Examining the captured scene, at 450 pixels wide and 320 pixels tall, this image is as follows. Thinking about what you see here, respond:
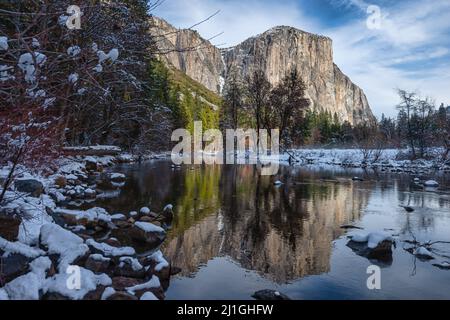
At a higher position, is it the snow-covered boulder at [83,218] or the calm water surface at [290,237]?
the snow-covered boulder at [83,218]

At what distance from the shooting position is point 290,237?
9281 millimetres

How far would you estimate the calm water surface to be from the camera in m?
6.21

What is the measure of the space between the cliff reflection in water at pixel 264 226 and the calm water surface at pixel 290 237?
0.02 m

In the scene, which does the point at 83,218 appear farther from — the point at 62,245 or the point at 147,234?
the point at 62,245

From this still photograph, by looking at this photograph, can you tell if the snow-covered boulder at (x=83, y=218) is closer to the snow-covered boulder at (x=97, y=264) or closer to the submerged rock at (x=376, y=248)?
the snow-covered boulder at (x=97, y=264)

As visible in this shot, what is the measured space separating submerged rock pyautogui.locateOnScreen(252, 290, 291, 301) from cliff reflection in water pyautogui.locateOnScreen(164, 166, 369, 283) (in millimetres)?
918

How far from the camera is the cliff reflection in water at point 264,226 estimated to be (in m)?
7.48

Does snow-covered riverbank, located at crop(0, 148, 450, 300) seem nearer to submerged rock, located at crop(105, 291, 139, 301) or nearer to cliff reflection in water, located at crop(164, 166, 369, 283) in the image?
submerged rock, located at crop(105, 291, 139, 301)

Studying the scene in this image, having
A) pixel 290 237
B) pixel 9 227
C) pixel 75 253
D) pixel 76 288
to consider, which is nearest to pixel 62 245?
pixel 75 253

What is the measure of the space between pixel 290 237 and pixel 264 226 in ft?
4.06

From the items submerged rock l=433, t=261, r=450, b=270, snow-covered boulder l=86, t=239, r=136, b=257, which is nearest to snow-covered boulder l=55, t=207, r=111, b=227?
snow-covered boulder l=86, t=239, r=136, b=257

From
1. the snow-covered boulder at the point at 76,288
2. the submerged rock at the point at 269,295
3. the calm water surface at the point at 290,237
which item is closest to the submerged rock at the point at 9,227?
the snow-covered boulder at the point at 76,288
